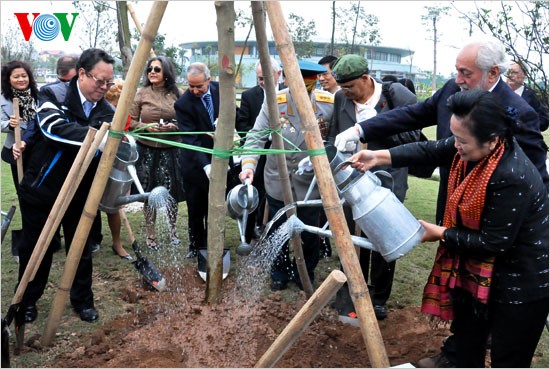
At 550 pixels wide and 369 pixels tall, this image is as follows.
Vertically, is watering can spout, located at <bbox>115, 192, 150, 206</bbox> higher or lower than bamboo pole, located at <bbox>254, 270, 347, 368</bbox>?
higher

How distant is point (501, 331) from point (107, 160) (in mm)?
2065

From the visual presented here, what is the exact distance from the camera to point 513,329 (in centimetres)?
253

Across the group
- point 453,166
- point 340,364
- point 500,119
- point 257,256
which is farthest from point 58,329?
point 500,119

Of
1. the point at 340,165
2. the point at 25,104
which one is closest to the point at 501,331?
the point at 340,165

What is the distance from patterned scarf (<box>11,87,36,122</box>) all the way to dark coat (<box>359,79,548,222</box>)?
336 cm

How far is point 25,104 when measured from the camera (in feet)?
17.5

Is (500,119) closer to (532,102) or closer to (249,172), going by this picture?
(249,172)

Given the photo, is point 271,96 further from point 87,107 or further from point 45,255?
point 45,255

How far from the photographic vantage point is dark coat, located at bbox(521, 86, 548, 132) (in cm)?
453

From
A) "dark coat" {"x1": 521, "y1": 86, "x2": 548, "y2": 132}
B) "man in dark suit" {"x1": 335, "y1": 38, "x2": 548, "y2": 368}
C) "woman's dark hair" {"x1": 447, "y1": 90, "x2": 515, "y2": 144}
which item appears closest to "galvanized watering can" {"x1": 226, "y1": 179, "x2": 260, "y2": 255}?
"man in dark suit" {"x1": 335, "y1": 38, "x2": 548, "y2": 368}

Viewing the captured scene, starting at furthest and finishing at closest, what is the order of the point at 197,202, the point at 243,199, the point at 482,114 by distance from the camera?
the point at 197,202, the point at 243,199, the point at 482,114

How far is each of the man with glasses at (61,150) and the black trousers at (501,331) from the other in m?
2.25

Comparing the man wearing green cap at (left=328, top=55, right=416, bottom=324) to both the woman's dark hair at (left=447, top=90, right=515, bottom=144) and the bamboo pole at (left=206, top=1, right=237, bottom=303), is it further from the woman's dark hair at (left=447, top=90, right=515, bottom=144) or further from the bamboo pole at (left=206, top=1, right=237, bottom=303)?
the woman's dark hair at (left=447, top=90, right=515, bottom=144)

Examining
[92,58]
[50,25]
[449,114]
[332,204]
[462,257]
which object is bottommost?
[462,257]
